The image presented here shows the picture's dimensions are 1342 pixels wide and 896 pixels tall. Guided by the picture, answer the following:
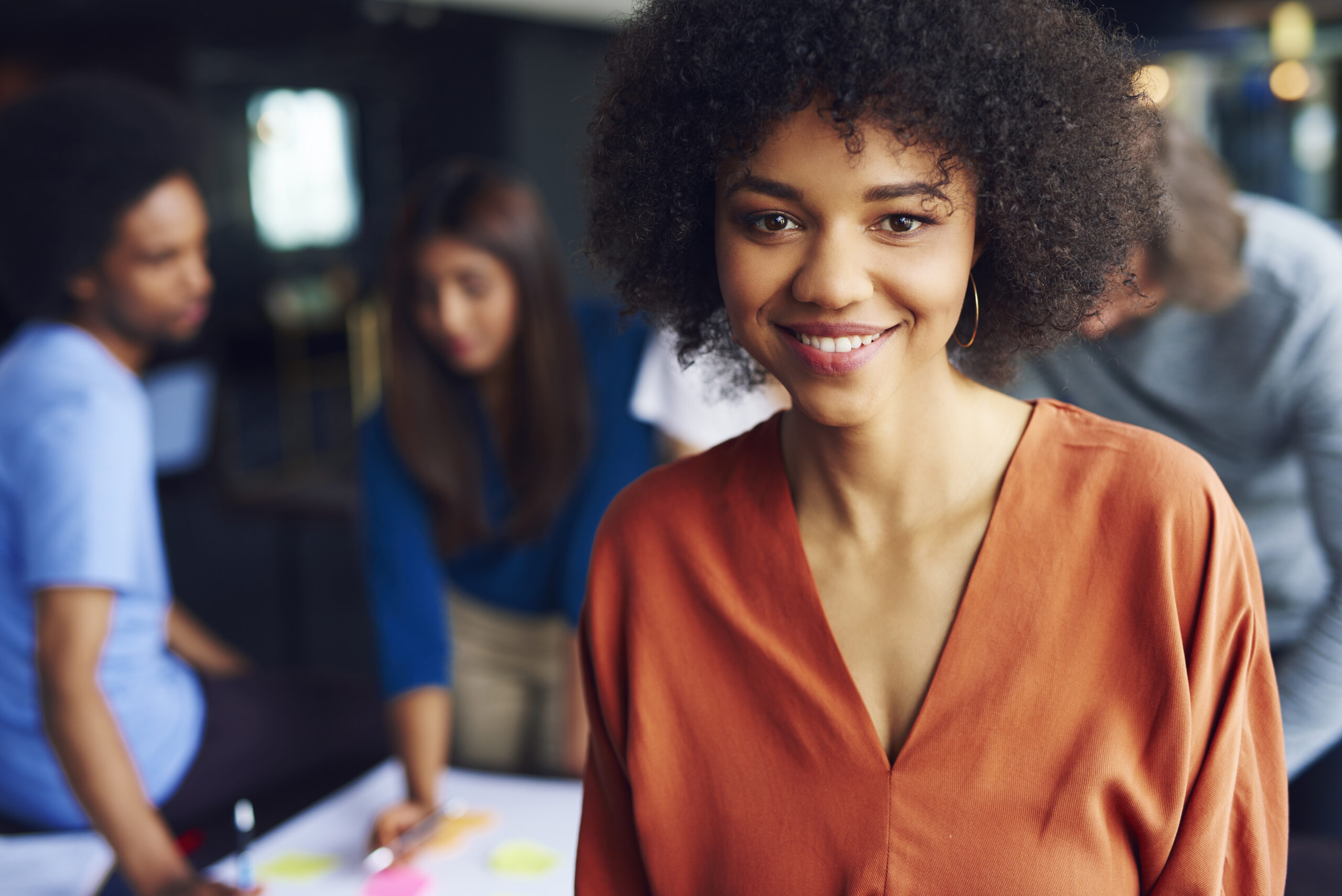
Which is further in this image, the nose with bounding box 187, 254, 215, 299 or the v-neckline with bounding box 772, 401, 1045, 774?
the nose with bounding box 187, 254, 215, 299

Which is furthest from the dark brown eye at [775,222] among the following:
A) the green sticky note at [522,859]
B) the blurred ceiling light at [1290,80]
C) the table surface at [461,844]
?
the blurred ceiling light at [1290,80]

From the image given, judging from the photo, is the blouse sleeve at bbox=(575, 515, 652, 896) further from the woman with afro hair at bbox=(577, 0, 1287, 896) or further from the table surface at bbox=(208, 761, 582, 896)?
the table surface at bbox=(208, 761, 582, 896)

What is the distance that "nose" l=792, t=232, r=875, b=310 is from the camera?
0.89 m

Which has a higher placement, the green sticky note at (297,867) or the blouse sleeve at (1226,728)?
the blouse sleeve at (1226,728)

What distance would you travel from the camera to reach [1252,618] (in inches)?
37.4

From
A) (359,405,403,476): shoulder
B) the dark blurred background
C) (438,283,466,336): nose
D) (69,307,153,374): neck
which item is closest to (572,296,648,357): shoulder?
(438,283,466,336): nose

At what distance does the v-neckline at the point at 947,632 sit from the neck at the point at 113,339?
1.37 meters

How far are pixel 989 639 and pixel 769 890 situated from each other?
31 cm

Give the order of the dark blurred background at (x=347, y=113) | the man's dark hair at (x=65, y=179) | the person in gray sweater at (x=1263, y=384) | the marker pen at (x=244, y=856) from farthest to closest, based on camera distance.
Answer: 1. the dark blurred background at (x=347, y=113)
2. the man's dark hair at (x=65, y=179)
3. the person in gray sweater at (x=1263, y=384)
4. the marker pen at (x=244, y=856)

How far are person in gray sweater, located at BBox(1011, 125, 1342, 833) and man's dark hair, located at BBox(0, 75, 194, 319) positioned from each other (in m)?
1.49

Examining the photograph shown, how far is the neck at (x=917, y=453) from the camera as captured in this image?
3.39 ft

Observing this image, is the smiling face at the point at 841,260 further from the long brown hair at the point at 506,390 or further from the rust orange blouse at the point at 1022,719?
the long brown hair at the point at 506,390

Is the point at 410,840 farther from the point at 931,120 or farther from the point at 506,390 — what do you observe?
the point at 931,120

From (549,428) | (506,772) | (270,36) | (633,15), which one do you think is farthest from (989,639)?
(270,36)
